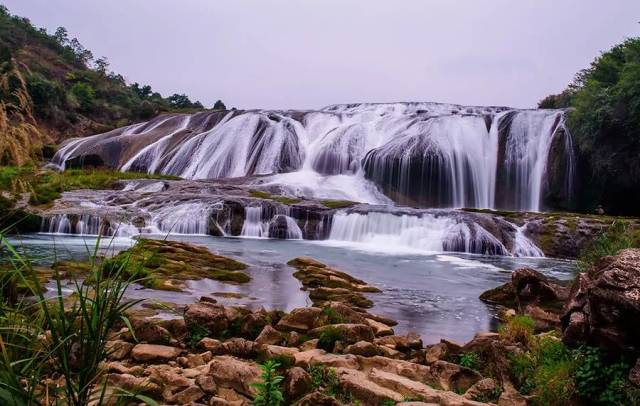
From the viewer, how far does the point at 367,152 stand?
32.5 meters

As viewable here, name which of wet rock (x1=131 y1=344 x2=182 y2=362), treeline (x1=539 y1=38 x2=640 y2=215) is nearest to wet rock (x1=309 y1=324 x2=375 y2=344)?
wet rock (x1=131 y1=344 x2=182 y2=362)

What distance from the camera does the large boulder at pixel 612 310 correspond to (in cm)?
401

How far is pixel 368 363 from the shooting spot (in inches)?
205

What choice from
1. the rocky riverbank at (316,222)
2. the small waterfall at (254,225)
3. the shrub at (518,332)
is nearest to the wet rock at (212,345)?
the shrub at (518,332)

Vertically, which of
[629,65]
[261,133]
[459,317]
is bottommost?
[459,317]

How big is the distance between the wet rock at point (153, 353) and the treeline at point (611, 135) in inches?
1029

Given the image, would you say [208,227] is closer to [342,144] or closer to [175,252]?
[175,252]

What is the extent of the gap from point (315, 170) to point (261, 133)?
5628mm

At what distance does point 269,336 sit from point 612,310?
3.63 m

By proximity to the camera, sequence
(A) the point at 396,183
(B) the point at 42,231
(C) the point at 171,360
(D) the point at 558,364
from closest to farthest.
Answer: (D) the point at 558,364, (C) the point at 171,360, (B) the point at 42,231, (A) the point at 396,183

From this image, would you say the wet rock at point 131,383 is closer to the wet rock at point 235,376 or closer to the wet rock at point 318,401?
the wet rock at point 235,376

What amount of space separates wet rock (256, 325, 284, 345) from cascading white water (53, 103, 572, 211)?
824 inches

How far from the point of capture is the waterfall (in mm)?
18562

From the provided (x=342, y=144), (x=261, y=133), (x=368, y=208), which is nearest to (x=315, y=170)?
(x=342, y=144)
